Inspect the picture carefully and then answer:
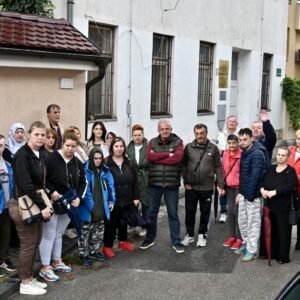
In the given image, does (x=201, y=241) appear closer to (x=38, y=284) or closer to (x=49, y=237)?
(x=49, y=237)

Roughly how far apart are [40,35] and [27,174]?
10.7ft

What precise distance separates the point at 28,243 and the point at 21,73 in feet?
9.58

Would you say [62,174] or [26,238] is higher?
[62,174]

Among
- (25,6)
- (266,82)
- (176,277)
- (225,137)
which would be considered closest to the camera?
(176,277)

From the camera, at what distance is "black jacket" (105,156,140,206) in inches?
286

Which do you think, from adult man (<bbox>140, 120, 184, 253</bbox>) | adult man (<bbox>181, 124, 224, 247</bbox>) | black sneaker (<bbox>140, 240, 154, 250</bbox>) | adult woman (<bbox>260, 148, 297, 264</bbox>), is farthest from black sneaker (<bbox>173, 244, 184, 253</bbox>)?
adult woman (<bbox>260, 148, 297, 264</bbox>)

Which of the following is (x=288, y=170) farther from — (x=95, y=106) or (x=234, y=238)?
(x=95, y=106)

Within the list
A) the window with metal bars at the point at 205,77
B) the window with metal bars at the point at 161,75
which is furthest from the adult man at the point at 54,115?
the window with metal bars at the point at 205,77

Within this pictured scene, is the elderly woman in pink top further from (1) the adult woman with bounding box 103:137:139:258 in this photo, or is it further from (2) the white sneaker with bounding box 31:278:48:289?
(2) the white sneaker with bounding box 31:278:48:289

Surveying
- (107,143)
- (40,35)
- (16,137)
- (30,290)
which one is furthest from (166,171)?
(40,35)

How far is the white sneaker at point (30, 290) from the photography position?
19.5 feet

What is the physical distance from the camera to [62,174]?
634 centimetres

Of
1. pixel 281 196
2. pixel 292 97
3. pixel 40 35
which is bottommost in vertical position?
pixel 281 196

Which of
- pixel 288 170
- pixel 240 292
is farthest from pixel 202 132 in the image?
pixel 240 292
